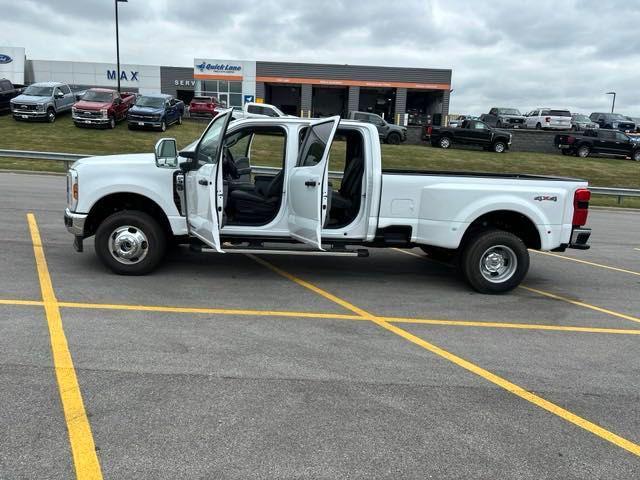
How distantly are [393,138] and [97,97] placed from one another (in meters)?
16.0

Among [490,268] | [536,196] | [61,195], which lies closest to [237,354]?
[490,268]

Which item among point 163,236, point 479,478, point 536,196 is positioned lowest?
point 479,478

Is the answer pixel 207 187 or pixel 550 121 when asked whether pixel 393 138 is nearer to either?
pixel 550 121

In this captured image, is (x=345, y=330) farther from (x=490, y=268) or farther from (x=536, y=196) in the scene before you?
(x=536, y=196)

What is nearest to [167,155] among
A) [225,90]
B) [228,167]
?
[228,167]

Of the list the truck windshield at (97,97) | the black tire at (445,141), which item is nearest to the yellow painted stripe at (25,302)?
the truck windshield at (97,97)

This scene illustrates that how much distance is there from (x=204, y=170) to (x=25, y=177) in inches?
536

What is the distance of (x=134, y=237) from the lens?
6277mm

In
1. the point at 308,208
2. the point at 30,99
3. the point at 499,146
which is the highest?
the point at 30,99

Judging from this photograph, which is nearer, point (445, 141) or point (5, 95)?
point (5, 95)

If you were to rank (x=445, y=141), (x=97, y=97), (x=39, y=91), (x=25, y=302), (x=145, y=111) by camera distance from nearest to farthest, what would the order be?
(x=25, y=302)
(x=145, y=111)
(x=97, y=97)
(x=39, y=91)
(x=445, y=141)

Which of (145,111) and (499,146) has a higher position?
(145,111)

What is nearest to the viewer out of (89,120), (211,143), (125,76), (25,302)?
(25,302)

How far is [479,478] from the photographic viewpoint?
2883mm
